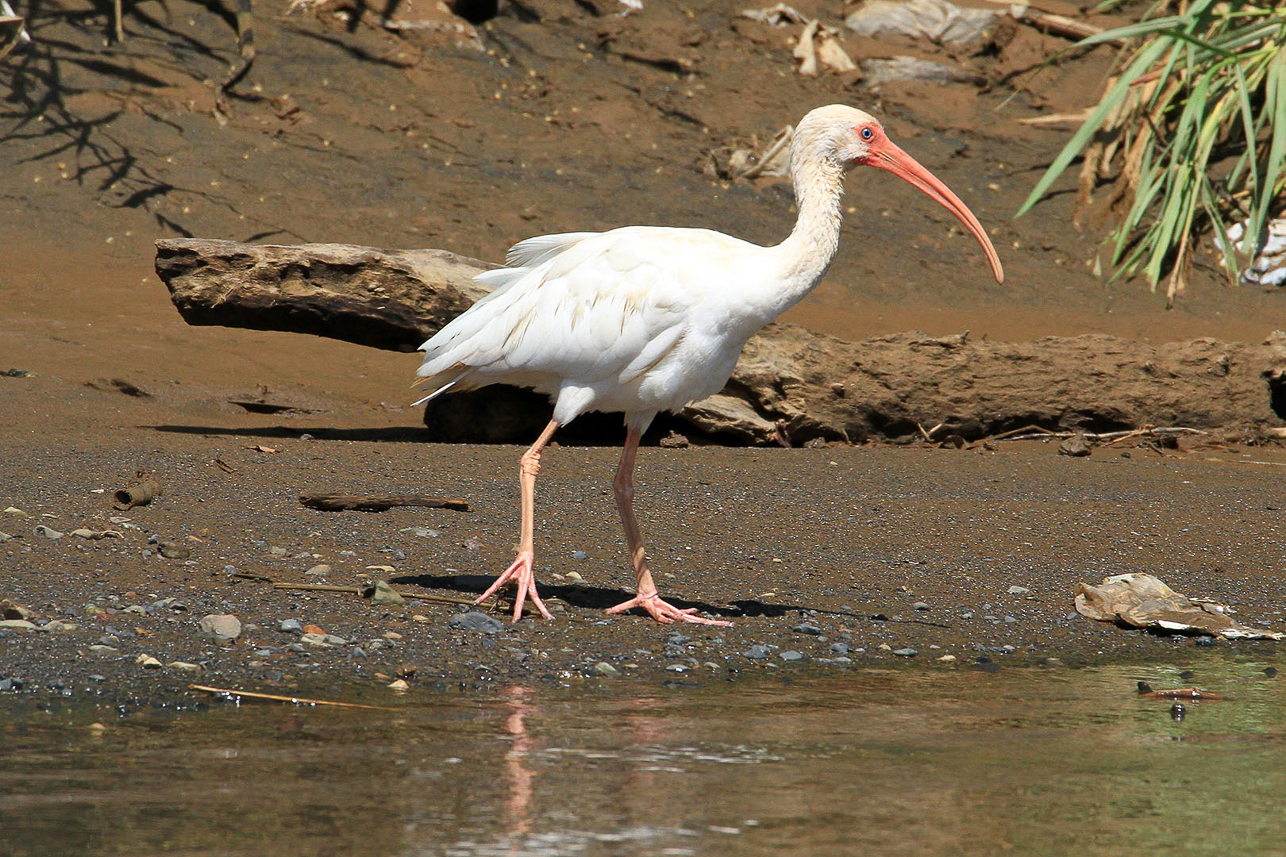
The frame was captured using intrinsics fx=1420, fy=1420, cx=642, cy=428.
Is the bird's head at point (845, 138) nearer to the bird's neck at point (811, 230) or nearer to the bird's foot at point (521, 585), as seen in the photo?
the bird's neck at point (811, 230)

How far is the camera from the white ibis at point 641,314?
5.54m

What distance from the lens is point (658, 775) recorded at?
359cm

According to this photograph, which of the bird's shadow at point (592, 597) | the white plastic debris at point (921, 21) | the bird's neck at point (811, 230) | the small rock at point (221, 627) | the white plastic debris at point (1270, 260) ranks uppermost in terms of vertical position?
the white plastic debris at point (921, 21)

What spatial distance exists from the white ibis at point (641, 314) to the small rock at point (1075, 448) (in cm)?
395

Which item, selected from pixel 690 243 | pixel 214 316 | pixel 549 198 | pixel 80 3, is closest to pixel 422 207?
pixel 549 198

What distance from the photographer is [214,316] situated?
856cm

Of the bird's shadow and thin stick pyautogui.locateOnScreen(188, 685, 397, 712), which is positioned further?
the bird's shadow

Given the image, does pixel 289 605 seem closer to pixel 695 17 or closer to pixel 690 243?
pixel 690 243

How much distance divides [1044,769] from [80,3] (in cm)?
1603

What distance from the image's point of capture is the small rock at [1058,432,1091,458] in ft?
31.0

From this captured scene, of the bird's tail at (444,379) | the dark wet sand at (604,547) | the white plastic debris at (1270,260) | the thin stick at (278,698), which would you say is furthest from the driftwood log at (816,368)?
the white plastic debris at (1270,260)

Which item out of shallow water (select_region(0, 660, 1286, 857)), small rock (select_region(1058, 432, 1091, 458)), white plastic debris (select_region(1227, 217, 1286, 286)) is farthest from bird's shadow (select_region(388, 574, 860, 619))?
white plastic debris (select_region(1227, 217, 1286, 286))

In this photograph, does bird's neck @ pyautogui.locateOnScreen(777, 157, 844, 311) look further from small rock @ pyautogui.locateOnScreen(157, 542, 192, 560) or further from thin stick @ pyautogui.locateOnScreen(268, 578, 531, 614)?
small rock @ pyautogui.locateOnScreen(157, 542, 192, 560)

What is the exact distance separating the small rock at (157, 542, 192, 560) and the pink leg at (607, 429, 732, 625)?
1729 millimetres
